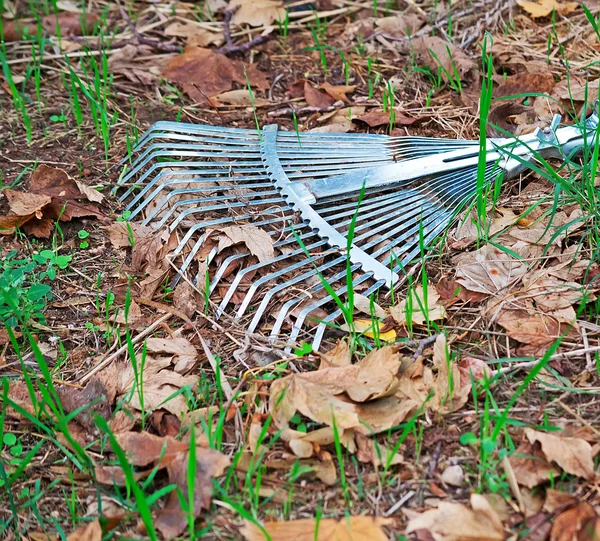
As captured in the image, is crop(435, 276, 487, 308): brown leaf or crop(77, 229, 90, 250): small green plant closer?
crop(435, 276, 487, 308): brown leaf

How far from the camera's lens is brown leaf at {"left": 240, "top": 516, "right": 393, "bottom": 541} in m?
1.61

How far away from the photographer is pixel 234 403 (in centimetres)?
195

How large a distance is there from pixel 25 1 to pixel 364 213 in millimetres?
2310

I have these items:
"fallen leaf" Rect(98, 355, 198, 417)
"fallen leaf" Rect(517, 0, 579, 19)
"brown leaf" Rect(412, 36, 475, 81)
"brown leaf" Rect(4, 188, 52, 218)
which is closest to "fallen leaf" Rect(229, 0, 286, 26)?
"brown leaf" Rect(412, 36, 475, 81)

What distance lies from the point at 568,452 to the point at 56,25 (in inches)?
114

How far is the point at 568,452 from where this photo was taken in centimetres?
171

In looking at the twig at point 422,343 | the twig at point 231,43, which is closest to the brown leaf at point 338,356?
the twig at point 422,343

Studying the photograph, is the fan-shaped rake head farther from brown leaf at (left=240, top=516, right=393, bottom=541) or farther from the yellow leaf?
brown leaf at (left=240, top=516, right=393, bottom=541)

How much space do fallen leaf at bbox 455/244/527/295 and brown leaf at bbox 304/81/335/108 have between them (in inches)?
42.7

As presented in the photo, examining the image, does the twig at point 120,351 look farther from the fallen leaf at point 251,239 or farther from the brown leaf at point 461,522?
the brown leaf at point 461,522

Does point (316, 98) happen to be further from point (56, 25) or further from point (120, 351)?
point (120, 351)

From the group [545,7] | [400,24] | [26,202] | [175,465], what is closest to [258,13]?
[400,24]

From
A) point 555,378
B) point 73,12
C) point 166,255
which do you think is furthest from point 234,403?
point 73,12

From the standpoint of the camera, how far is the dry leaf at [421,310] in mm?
2047
